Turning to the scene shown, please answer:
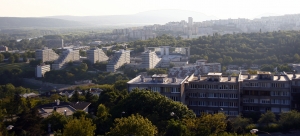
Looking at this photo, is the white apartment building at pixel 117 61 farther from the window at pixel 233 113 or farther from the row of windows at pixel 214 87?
the window at pixel 233 113

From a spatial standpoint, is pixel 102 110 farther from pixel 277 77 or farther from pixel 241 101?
pixel 277 77

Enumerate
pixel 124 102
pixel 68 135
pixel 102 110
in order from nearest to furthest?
pixel 68 135 → pixel 124 102 → pixel 102 110

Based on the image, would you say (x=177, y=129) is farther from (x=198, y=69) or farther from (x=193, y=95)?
(x=198, y=69)

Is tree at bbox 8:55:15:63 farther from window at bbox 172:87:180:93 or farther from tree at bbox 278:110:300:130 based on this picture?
tree at bbox 278:110:300:130

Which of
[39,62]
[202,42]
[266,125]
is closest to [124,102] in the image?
[266,125]

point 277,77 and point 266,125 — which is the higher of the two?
point 277,77

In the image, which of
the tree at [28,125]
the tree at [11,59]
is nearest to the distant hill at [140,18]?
the tree at [11,59]

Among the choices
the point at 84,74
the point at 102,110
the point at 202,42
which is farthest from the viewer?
the point at 202,42
